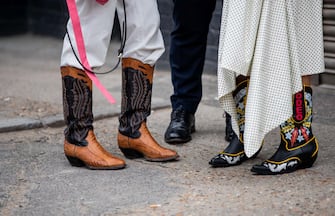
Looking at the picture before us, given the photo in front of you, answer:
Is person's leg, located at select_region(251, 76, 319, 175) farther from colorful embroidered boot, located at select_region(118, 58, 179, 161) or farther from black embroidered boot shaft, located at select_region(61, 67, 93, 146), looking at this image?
black embroidered boot shaft, located at select_region(61, 67, 93, 146)

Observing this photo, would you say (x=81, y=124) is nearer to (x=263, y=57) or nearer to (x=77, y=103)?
(x=77, y=103)

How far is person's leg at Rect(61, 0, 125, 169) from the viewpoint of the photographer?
3557 mm

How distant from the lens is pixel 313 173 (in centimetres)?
356

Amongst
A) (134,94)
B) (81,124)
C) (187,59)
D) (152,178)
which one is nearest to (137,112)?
(134,94)

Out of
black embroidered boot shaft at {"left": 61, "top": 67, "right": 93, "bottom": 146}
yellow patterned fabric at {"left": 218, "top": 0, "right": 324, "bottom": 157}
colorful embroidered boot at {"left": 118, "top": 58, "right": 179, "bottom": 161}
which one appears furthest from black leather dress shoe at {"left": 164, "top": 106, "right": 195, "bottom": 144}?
yellow patterned fabric at {"left": 218, "top": 0, "right": 324, "bottom": 157}

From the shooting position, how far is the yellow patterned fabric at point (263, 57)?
11.0 feet

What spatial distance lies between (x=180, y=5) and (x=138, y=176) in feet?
3.57

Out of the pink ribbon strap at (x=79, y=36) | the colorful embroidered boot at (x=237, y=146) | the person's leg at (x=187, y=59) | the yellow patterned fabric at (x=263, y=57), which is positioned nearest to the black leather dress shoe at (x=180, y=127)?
the person's leg at (x=187, y=59)

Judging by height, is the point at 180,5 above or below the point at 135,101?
above

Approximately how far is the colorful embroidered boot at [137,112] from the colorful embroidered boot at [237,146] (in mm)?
248

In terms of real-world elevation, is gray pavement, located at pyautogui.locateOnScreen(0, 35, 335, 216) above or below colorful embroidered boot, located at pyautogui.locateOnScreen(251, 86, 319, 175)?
below

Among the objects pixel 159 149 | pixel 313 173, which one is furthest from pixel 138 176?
pixel 313 173

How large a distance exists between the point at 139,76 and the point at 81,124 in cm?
37

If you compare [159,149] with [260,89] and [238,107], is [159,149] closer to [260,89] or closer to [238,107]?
[238,107]
